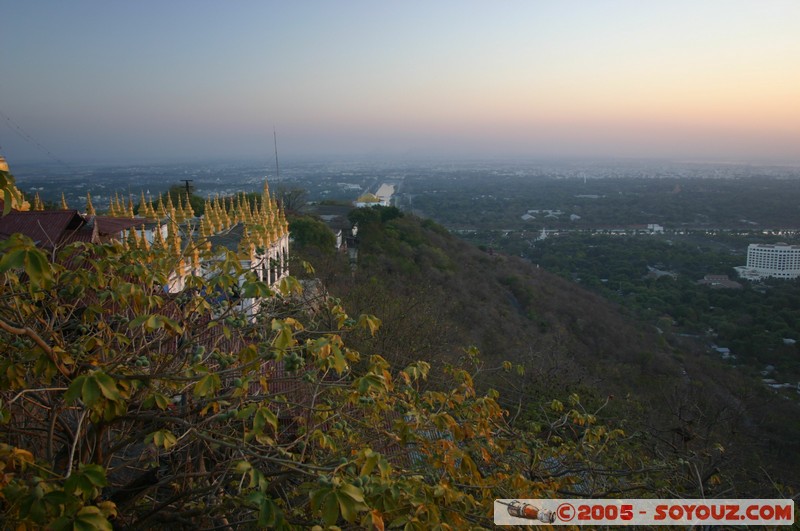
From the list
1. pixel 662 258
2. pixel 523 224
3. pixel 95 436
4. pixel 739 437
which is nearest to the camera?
pixel 95 436

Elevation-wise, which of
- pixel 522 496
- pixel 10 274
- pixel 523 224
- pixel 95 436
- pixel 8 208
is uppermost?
pixel 8 208

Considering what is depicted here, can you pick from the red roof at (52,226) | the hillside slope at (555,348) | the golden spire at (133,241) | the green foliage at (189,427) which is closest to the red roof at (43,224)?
the red roof at (52,226)

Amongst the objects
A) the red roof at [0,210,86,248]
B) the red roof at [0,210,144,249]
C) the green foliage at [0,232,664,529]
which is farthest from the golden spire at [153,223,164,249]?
the red roof at [0,210,86,248]

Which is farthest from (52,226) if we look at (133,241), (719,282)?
(719,282)

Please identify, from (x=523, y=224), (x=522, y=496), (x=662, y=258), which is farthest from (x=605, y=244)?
(x=522, y=496)

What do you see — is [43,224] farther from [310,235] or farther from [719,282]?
[719,282]

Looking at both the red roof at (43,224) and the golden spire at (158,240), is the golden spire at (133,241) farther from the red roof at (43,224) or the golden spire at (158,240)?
the red roof at (43,224)

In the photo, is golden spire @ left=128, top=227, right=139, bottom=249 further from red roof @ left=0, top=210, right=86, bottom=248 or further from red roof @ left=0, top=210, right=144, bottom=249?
red roof @ left=0, top=210, right=86, bottom=248

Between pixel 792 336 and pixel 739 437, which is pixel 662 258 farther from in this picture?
pixel 739 437
